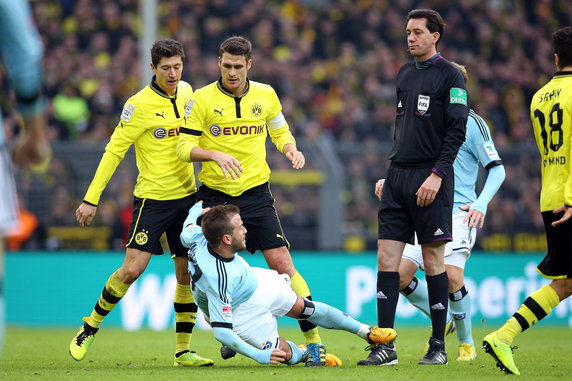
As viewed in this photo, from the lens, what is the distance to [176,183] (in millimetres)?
7875

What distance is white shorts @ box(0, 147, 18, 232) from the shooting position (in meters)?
4.23

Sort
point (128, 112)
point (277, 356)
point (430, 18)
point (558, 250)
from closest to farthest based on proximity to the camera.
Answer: point (558, 250)
point (277, 356)
point (430, 18)
point (128, 112)

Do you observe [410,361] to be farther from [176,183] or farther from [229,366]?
[176,183]

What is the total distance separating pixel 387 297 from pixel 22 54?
382 cm

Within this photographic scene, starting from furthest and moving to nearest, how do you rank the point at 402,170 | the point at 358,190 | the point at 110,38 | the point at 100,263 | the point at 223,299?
1. the point at 110,38
2. the point at 358,190
3. the point at 100,263
4. the point at 402,170
5. the point at 223,299

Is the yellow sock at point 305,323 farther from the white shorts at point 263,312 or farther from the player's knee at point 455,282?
the player's knee at point 455,282

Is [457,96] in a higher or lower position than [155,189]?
higher

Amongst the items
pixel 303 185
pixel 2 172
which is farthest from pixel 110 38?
pixel 2 172

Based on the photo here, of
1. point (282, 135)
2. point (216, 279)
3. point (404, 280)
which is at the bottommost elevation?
point (404, 280)

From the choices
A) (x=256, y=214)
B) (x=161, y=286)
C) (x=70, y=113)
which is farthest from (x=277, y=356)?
(x=70, y=113)

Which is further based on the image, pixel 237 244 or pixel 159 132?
pixel 159 132

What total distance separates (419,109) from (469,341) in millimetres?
2189

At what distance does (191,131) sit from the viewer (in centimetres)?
741

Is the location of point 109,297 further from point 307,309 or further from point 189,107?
point 307,309
